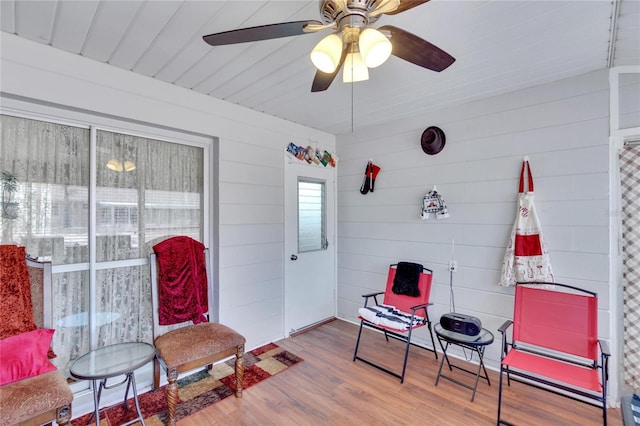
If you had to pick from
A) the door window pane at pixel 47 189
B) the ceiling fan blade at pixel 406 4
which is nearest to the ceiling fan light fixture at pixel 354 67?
the ceiling fan blade at pixel 406 4

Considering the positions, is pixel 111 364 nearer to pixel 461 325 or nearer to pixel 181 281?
pixel 181 281

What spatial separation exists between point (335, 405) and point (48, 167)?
8.93ft

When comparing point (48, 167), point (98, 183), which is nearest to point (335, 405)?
point (98, 183)

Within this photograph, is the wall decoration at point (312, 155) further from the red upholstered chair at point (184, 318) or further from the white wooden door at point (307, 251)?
the red upholstered chair at point (184, 318)

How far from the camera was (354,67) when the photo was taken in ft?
5.46

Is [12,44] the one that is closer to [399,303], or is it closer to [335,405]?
[335,405]

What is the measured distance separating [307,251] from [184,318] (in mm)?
1669

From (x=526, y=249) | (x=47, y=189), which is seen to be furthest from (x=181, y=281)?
(x=526, y=249)

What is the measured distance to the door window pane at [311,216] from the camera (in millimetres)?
3793

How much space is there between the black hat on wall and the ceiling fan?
5.65 feet

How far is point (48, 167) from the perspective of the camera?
214 centimetres

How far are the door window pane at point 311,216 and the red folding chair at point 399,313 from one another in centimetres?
104

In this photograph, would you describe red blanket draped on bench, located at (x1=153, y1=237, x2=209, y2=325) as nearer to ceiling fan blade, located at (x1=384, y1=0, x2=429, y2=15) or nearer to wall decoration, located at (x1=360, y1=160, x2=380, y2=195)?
wall decoration, located at (x1=360, y1=160, x2=380, y2=195)

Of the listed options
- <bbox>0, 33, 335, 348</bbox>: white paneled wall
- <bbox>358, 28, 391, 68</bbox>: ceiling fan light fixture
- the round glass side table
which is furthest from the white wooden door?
<bbox>358, 28, 391, 68</bbox>: ceiling fan light fixture
